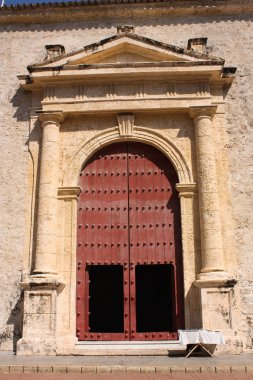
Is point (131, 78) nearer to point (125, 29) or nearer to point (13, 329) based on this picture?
point (125, 29)

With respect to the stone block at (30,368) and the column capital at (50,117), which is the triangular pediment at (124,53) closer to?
the column capital at (50,117)

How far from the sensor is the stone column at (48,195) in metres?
8.51

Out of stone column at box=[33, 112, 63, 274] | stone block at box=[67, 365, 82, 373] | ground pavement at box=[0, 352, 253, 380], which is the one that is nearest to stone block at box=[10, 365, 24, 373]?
ground pavement at box=[0, 352, 253, 380]

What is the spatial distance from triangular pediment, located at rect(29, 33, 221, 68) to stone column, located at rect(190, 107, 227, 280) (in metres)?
1.27

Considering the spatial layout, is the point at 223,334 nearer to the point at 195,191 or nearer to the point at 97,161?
the point at 195,191

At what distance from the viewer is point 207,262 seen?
8.33 meters

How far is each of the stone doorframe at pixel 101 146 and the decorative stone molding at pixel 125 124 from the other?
0.8 inches

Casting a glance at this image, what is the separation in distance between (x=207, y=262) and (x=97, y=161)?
308 cm

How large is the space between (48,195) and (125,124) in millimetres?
2174

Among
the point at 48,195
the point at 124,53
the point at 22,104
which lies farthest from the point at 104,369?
the point at 124,53

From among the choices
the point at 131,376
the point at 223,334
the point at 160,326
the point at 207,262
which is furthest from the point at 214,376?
the point at 160,326

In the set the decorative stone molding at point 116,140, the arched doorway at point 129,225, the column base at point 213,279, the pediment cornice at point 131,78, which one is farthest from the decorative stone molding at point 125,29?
the column base at point 213,279

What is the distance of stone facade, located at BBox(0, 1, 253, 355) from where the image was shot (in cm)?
837

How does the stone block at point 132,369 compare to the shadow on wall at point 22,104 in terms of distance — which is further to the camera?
the shadow on wall at point 22,104
